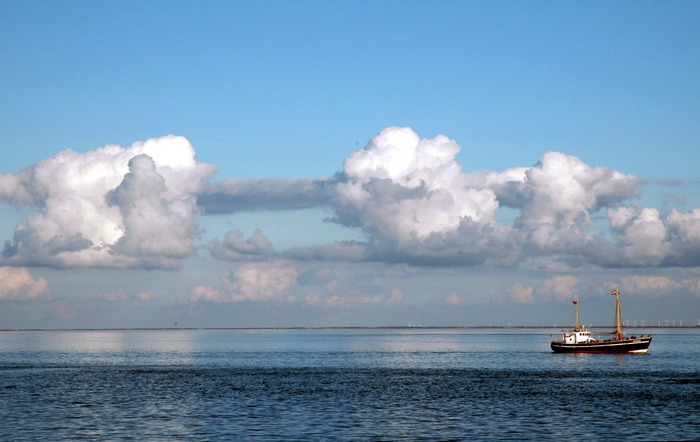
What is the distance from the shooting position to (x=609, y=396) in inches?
3971

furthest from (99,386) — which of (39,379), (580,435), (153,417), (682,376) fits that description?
(682,376)

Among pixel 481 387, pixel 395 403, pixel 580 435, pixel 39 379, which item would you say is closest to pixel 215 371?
pixel 39 379

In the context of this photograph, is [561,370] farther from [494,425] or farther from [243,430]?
[243,430]

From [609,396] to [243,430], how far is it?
4776 centimetres

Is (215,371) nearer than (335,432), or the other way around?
(335,432)

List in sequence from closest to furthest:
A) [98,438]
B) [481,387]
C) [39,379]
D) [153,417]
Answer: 1. [98,438]
2. [153,417]
3. [481,387]
4. [39,379]

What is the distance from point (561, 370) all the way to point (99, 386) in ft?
255

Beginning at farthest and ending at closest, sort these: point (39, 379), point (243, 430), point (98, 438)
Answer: point (39, 379) < point (243, 430) < point (98, 438)

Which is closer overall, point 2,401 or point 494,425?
point 494,425

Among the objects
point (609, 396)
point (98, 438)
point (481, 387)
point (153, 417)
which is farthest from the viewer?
point (481, 387)

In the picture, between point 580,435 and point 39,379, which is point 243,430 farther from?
point 39,379

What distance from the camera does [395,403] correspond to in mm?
94125

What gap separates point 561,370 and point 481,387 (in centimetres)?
4291

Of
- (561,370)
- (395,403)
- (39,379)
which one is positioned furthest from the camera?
(561,370)
